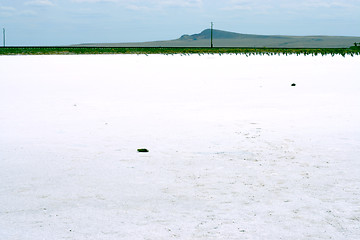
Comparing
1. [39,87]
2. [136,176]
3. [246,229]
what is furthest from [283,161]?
[39,87]

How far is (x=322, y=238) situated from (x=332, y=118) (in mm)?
6498

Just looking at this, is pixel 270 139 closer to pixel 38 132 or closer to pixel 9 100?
pixel 38 132

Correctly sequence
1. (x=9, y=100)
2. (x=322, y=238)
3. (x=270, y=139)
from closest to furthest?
(x=322, y=238), (x=270, y=139), (x=9, y=100)

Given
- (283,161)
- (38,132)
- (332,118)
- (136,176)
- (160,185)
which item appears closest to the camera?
(160,185)

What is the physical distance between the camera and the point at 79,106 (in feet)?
40.0

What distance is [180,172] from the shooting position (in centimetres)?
579

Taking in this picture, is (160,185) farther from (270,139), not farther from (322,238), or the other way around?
(270,139)

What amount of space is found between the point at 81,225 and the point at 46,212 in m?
0.50

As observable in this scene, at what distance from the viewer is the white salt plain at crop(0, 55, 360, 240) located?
410 cm

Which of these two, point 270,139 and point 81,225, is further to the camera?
point 270,139

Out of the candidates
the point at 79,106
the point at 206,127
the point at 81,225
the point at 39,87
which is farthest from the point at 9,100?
the point at 81,225

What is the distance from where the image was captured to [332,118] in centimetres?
994

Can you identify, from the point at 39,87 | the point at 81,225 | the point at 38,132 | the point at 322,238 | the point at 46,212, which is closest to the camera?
the point at 322,238

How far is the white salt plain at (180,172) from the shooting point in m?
4.10
